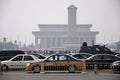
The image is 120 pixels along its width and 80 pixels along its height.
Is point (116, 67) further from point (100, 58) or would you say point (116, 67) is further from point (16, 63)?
point (16, 63)

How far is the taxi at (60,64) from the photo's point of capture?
2439cm

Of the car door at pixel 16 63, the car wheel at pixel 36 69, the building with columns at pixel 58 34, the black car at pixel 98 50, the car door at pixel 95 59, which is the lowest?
the car wheel at pixel 36 69

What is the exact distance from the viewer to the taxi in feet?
80.0

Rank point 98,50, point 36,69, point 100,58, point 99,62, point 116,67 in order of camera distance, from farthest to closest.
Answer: point 98,50
point 100,58
point 99,62
point 36,69
point 116,67

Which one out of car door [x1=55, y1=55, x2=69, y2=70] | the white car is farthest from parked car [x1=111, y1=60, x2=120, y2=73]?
the white car

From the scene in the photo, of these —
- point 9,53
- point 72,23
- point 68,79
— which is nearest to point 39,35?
point 72,23

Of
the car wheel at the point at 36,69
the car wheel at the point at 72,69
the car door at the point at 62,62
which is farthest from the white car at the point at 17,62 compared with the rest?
the car wheel at the point at 72,69

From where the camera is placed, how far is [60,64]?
24.6m

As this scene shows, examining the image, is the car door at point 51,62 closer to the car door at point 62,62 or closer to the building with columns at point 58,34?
the car door at point 62,62

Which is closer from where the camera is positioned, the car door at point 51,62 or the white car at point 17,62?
the car door at point 51,62

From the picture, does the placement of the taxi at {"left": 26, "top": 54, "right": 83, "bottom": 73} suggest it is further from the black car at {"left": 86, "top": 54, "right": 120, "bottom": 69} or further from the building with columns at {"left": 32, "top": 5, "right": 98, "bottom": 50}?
the building with columns at {"left": 32, "top": 5, "right": 98, "bottom": 50}

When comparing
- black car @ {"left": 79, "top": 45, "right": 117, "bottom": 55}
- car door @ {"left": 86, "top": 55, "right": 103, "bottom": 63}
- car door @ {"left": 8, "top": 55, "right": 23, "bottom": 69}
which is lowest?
car door @ {"left": 8, "top": 55, "right": 23, "bottom": 69}

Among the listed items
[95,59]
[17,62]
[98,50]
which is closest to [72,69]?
[95,59]

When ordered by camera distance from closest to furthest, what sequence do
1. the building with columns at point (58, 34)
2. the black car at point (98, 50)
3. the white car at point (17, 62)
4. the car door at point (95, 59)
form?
the white car at point (17, 62) → the car door at point (95, 59) → the black car at point (98, 50) → the building with columns at point (58, 34)
